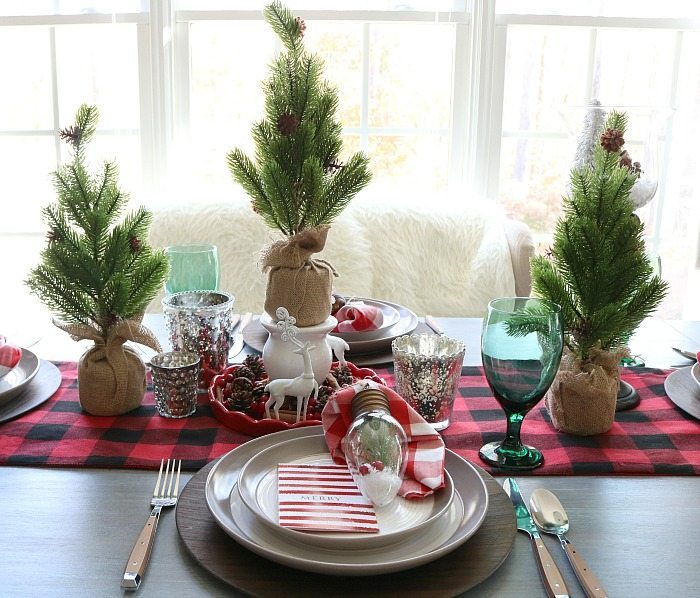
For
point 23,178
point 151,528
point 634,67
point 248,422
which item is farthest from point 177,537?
point 634,67

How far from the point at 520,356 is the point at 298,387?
0.27 m

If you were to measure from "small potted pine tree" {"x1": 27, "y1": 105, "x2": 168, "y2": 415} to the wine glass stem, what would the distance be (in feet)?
1.56

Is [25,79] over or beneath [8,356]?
over

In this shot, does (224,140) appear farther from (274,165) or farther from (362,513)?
(362,513)

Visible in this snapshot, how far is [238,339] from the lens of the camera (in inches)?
54.8

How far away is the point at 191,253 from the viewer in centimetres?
129

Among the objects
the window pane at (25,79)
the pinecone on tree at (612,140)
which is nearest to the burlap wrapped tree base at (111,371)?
the pinecone on tree at (612,140)

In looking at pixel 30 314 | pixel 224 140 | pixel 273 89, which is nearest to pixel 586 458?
pixel 273 89

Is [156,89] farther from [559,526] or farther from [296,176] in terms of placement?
[559,526]

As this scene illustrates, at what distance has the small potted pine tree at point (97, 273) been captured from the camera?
40.7 inches

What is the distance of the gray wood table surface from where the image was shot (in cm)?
68

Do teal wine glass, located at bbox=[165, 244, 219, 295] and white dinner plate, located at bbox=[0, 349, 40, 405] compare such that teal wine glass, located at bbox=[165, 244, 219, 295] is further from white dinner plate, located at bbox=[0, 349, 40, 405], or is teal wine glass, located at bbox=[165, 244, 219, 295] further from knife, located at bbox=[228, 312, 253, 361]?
white dinner plate, located at bbox=[0, 349, 40, 405]

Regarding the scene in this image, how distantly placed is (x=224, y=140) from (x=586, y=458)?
2.27 m

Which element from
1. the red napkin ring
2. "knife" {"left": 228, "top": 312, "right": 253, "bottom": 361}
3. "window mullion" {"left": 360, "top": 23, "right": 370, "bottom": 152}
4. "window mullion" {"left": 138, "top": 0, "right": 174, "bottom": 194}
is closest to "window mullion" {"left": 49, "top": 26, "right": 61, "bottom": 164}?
"window mullion" {"left": 138, "top": 0, "right": 174, "bottom": 194}
